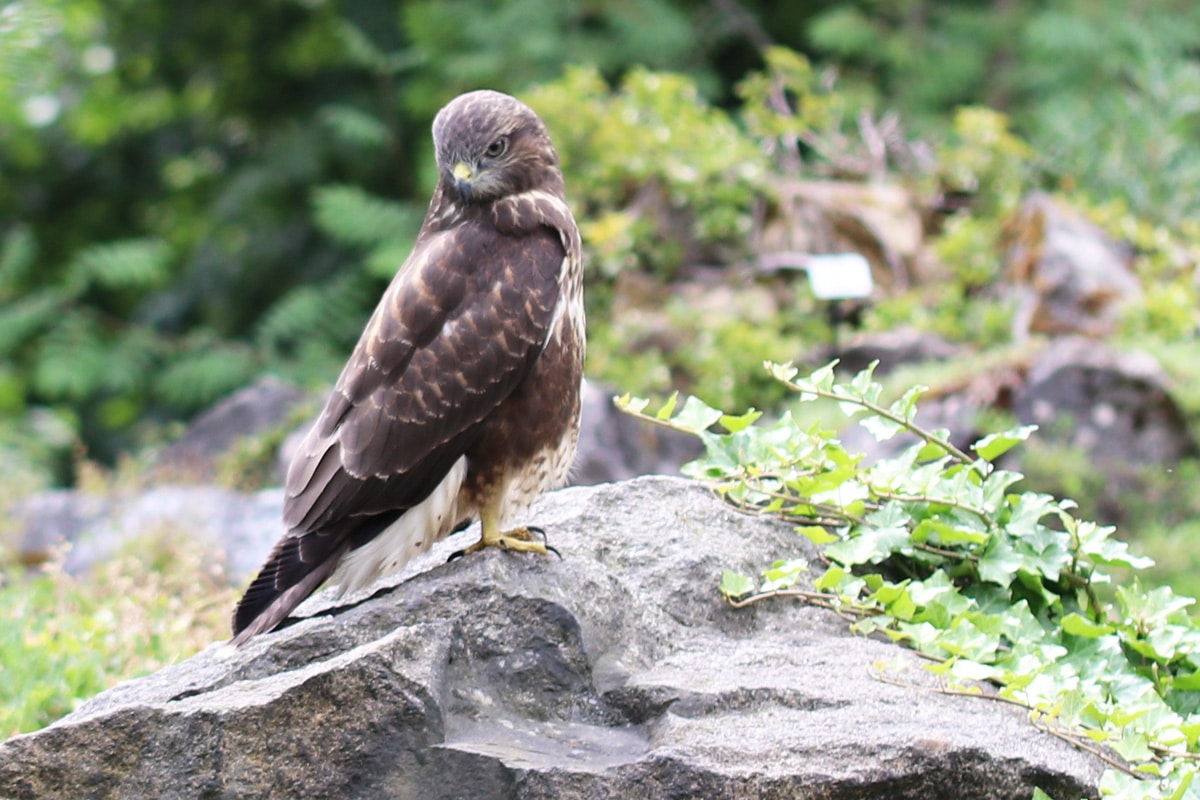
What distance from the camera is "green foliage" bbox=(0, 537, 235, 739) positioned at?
3434 millimetres

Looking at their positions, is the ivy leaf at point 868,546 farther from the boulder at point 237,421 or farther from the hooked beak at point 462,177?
the boulder at point 237,421

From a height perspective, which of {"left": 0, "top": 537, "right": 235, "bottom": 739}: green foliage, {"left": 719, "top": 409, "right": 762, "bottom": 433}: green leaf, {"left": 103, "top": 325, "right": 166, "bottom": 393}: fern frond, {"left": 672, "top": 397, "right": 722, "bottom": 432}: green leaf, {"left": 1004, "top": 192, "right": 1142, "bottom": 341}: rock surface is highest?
{"left": 672, "top": 397, "right": 722, "bottom": 432}: green leaf

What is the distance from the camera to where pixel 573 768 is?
2283 millimetres

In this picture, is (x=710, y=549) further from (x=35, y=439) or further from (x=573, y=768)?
(x=35, y=439)

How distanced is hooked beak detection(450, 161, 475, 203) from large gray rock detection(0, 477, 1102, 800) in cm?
77

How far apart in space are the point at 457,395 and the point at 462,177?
466 mm

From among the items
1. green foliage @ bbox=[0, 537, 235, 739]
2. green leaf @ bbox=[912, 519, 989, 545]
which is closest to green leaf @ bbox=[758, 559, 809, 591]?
green leaf @ bbox=[912, 519, 989, 545]

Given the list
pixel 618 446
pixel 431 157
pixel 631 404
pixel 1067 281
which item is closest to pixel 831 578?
pixel 631 404

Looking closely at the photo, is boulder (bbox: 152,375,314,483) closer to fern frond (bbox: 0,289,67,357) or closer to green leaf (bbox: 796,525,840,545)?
fern frond (bbox: 0,289,67,357)

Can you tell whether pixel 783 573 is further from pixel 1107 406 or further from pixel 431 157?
pixel 431 157

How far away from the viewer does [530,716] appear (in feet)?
8.27

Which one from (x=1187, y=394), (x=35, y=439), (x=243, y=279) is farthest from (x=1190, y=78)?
(x=35, y=439)

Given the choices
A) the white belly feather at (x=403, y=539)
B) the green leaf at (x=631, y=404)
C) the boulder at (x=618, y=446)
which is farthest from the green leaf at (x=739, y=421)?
the boulder at (x=618, y=446)

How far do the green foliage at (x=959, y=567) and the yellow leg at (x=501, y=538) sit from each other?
37 cm
